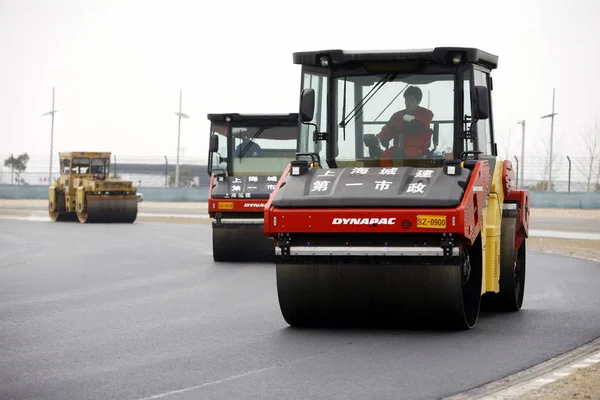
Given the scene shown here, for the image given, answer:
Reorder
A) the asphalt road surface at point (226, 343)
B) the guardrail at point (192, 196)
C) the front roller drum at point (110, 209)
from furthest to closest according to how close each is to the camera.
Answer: the guardrail at point (192, 196) → the front roller drum at point (110, 209) → the asphalt road surface at point (226, 343)

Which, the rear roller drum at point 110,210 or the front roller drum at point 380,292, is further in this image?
the rear roller drum at point 110,210

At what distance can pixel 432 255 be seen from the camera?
9.32 m

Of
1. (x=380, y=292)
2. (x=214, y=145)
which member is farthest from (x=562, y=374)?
(x=214, y=145)

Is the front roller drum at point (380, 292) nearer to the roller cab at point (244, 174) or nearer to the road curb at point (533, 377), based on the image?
the road curb at point (533, 377)

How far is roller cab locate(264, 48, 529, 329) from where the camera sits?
9.38 m

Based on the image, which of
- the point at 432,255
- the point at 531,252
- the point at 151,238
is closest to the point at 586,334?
the point at 432,255

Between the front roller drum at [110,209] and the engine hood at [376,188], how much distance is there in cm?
Result: 2750

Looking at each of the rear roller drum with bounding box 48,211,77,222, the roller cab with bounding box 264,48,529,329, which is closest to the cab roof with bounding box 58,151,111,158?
the rear roller drum with bounding box 48,211,77,222

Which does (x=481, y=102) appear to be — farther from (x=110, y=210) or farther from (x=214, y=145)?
(x=110, y=210)

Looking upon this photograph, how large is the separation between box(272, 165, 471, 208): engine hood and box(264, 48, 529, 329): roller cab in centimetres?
1

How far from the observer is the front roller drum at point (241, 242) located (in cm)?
1942

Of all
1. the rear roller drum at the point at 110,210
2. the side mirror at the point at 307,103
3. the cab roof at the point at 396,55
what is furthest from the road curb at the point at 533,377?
the rear roller drum at the point at 110,210

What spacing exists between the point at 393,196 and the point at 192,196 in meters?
51.0

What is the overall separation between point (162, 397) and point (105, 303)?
603cm
